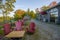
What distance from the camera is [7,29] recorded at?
992cm

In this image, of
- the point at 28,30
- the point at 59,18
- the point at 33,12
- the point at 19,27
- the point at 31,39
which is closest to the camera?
the point at 31,39

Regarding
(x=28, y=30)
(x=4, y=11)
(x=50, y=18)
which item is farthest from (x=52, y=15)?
A: (x=28, y=30)

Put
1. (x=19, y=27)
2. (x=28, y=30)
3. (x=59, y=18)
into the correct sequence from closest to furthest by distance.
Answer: (x=19, y=27)
(x=28, y=30)
(x=59, y=18)

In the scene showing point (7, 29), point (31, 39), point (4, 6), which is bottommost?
point (31, 39)

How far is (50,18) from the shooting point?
37.3 metres

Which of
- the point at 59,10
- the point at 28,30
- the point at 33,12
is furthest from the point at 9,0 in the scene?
the point at 33,12

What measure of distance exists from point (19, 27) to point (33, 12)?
81.9 meters

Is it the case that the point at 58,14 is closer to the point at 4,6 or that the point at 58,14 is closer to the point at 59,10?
the point at 59,10

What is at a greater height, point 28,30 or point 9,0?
point 9,0

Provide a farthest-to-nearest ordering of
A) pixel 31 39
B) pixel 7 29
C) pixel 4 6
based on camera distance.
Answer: pixel 4 6, pixel 31 39, pixel 7 29

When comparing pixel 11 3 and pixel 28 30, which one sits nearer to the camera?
pixel 28 30

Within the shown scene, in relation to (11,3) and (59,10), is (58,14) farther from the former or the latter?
(11,3)

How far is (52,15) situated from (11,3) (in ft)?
35.3

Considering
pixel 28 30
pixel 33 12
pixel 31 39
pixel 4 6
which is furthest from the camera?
pixel 33 12
